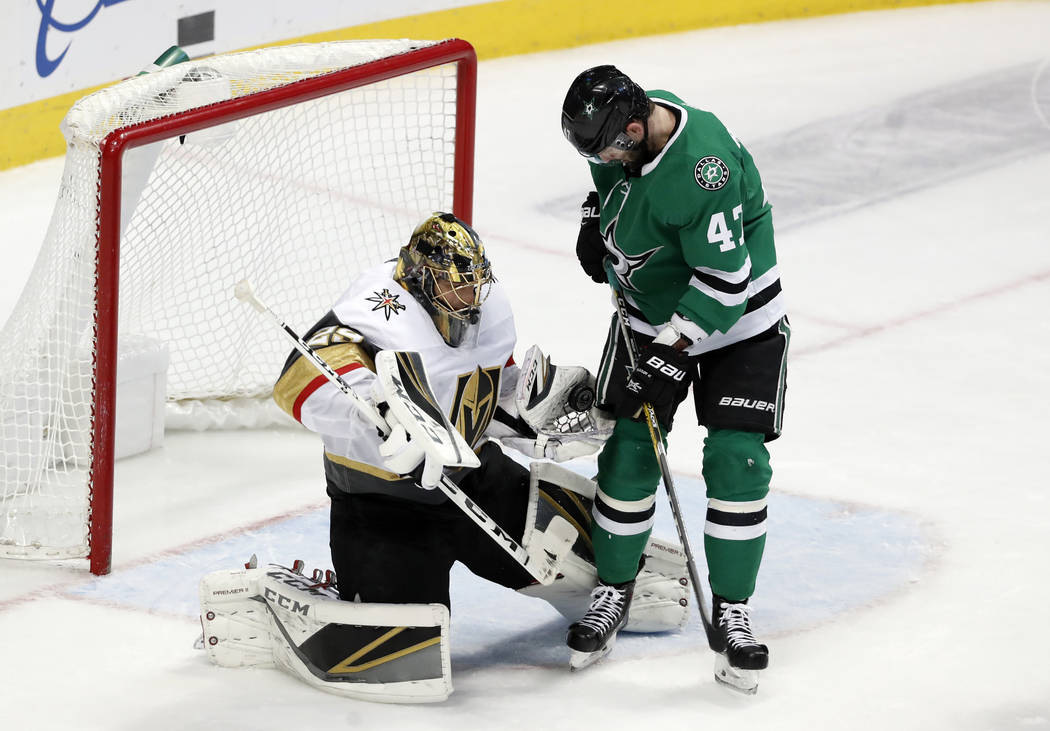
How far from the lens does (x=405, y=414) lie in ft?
9.17

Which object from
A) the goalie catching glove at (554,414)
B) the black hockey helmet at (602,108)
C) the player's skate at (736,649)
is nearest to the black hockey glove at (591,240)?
the goalie catching glove at (554,414)

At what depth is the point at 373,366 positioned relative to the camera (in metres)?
2.98

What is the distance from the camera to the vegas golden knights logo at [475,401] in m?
3.11

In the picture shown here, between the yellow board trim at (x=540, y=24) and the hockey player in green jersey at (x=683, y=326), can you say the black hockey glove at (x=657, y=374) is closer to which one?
the hockey player in green jersey at (x=683, y=326)

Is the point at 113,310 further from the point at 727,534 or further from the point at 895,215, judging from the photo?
the point at 895,215

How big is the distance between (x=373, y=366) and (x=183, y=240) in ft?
4.33

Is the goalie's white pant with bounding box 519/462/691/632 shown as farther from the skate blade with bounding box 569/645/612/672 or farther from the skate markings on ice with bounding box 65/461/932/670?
the skate blade with bounding box 569/645/612/672

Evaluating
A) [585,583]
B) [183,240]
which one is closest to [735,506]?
[585,583]

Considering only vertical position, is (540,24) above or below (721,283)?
below

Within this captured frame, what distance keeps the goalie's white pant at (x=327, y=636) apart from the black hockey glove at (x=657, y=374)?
536 millimetres

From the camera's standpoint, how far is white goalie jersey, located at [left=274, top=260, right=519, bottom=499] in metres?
2.95

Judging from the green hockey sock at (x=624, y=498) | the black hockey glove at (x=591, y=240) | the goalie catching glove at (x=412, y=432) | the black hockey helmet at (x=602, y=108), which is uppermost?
the black hockey helmet at (x=602, y=108)

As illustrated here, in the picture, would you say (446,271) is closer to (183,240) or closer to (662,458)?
(662,458)

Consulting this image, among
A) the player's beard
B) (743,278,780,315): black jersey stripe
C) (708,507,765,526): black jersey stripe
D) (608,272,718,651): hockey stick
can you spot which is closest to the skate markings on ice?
(608,272,718,651): hockey stick
